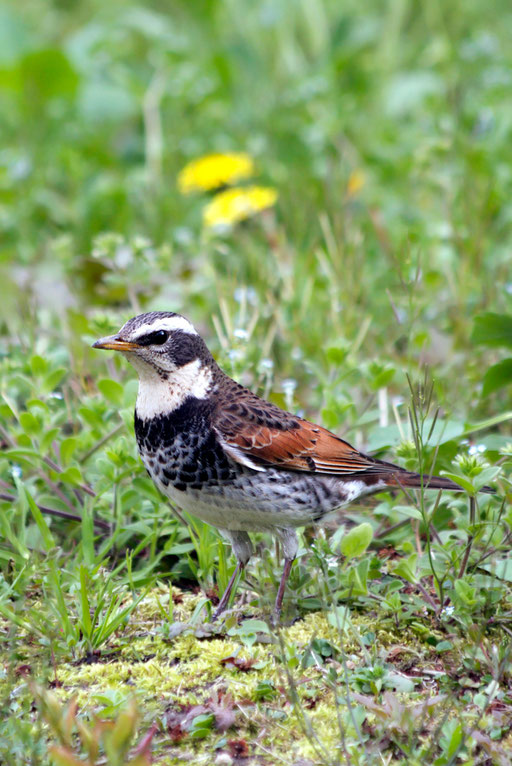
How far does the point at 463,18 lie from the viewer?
10508mm

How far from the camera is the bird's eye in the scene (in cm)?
376

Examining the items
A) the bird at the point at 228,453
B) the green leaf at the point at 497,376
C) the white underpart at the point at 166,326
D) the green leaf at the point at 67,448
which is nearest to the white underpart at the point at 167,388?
the bird at the point at 228,453

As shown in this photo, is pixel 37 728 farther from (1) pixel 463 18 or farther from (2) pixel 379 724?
(1) pixel 463 18

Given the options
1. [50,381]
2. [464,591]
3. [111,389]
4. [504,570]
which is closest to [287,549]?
[464,591]

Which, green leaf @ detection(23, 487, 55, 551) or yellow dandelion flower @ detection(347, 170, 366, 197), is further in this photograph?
yellow dandelion flower @ detection(347, 170, 366, 197)

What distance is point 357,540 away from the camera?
3.64 metres

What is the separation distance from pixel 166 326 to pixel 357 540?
1171mm

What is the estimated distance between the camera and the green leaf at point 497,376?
4.57m

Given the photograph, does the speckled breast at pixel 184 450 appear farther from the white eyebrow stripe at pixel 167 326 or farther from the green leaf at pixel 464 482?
the green leaf at pixel 464 482

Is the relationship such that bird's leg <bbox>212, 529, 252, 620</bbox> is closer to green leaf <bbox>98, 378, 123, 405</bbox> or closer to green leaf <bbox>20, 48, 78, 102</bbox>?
green leaf <bbox>98, 378, 123, 405</bbox>

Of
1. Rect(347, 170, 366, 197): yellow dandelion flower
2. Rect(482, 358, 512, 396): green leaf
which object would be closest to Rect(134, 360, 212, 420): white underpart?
Rect(482, 358, 512, 396): green leaf

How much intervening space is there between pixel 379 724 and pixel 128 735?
104cm

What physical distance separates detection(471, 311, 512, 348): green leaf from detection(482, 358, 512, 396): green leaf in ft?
0.77

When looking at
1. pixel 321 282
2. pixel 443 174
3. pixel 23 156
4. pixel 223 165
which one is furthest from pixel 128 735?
pixel 23 156
